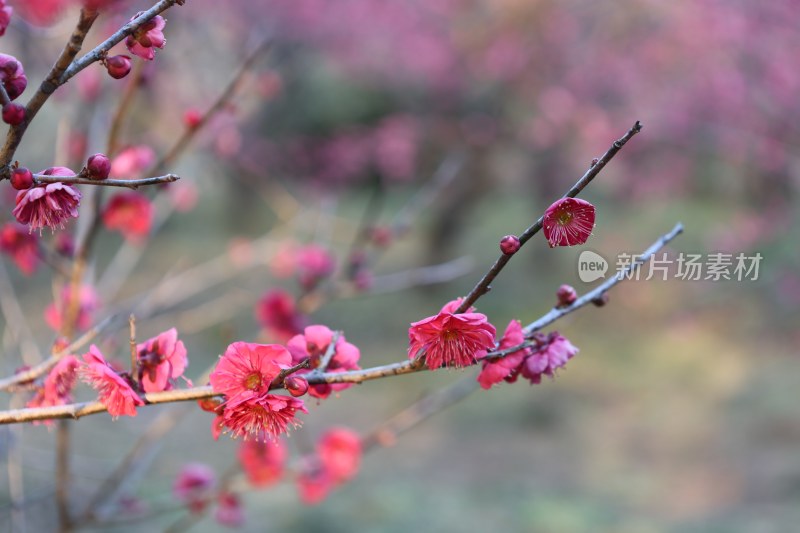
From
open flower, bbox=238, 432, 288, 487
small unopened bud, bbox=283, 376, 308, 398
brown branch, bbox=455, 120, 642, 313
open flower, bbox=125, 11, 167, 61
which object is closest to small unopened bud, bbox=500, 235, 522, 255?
brown branch, bbox=455, 120, 642, 313

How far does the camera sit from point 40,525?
269cm

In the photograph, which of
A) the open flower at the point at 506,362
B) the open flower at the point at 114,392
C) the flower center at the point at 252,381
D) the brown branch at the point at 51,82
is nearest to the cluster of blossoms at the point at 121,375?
the open flower at the point at 114,392

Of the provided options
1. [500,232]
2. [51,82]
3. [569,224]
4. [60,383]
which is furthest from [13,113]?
[500,232]

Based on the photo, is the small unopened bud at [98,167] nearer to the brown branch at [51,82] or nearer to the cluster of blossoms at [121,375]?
the brown branch at [51,82]

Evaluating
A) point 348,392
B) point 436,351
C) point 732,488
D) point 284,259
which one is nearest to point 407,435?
point 348,392

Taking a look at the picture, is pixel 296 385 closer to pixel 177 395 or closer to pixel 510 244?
pixel 177 395

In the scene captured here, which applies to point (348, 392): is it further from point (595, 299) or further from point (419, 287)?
point (595, 299)

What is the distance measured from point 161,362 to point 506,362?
38 cm

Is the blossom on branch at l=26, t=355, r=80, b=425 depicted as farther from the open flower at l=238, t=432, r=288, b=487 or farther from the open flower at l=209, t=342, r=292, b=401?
the open flower at l=238, t=432, r=288, b=487

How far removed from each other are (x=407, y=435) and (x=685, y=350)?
2.45m

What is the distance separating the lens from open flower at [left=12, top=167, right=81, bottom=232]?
2.20 ft

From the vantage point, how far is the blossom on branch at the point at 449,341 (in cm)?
74

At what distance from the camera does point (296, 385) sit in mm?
718

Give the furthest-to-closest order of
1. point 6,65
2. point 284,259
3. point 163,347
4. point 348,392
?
point 348,392 < point 284,259 < point 163,347 < point 6,65
